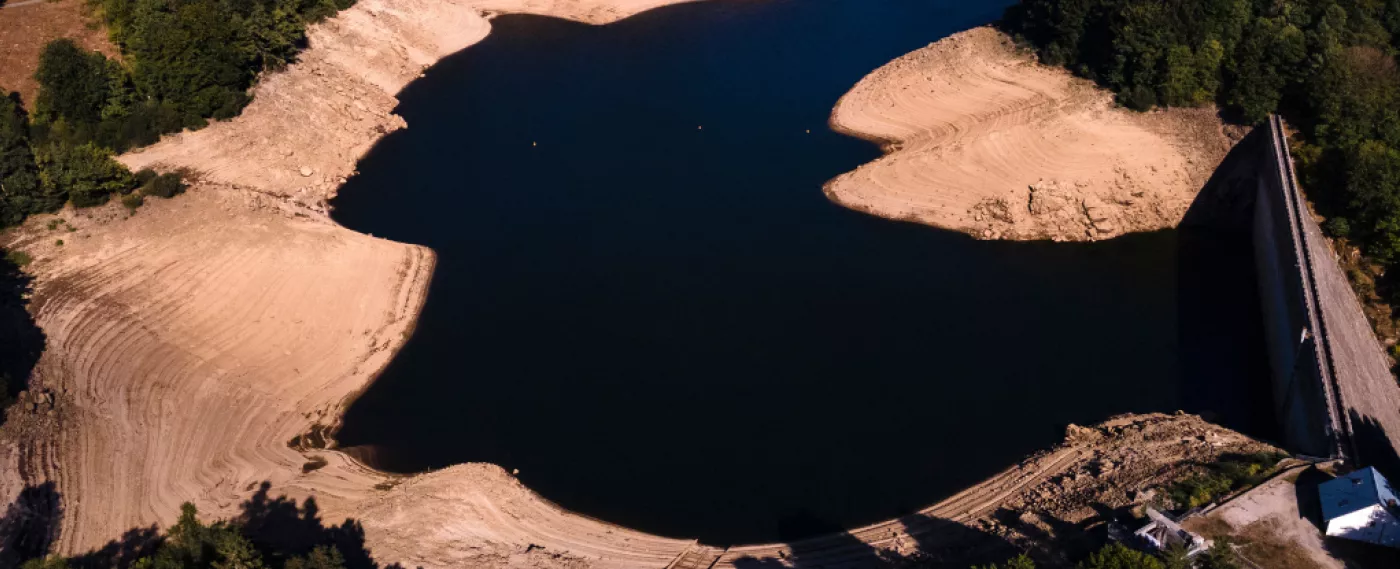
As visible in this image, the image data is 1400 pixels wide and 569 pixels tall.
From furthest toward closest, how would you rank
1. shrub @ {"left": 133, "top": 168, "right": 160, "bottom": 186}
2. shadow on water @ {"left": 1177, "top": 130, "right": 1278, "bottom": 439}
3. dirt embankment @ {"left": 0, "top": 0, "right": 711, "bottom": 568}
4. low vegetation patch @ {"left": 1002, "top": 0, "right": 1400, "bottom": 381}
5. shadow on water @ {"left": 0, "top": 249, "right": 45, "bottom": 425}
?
shrub @ {"left": 133, "top": 168, "right": 160, "bottom": 186} → low vegetation patch @ {"left": 1002, "top": 0, "right": 1400, "bottom": 381} → shadow on water @ {"left": 1177, "top": 130, "right": 1278, "bottom": 439} → shadow on water @ {"left": 0, "top": 249, "right": 45, "bottom": 425} → dirt embankment @ {"left": 0, "top": 0, "right": 711, "bottom": 568}

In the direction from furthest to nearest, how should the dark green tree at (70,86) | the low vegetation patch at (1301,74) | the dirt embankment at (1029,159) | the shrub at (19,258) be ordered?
1. the dark green tree at (70,86)
2. the dirt embankment at (1029,159)
3. the shrub at (19,258)
4. the low vegetation patch at (1301,74)

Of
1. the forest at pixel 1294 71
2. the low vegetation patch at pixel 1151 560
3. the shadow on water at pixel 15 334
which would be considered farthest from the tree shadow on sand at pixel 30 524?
the forest at pixel 1294 71

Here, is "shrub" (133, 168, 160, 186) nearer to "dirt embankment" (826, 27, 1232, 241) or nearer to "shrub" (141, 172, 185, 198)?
"shrub" (141, 172, 185, 198)

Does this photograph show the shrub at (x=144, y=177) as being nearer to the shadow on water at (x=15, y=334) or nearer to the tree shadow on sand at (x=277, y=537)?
the shadow on water at (x=15, y=334)

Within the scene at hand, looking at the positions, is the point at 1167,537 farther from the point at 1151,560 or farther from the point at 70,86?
the point at 70,86

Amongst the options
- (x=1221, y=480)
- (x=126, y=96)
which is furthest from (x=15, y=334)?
(x=1221, y=480)

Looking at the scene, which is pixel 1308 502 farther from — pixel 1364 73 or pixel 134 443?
pixel 134 443

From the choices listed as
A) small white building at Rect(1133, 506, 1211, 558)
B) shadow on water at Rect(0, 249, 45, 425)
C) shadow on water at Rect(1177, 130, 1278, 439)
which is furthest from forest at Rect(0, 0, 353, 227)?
shadow on water at Rect(1177, 130, 1278, 439)
